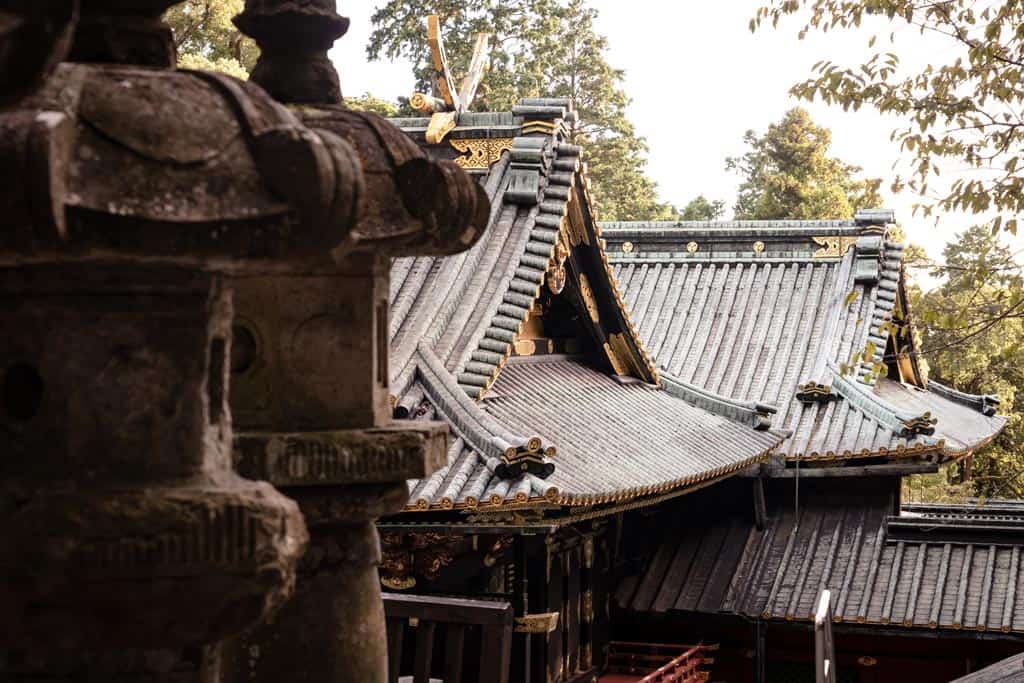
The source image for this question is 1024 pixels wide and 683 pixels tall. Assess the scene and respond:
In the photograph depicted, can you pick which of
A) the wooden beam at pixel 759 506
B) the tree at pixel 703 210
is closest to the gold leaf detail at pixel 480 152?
the wooden beam at pixel 759 506

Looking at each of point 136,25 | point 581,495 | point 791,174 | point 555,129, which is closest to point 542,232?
point 555,129

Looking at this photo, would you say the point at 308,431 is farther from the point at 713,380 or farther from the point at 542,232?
the point at 713,380

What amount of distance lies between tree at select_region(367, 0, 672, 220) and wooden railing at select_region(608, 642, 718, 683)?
23463mm

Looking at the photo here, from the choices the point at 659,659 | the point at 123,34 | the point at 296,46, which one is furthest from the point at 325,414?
the point at 659,659

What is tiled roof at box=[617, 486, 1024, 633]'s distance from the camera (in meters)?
13.9

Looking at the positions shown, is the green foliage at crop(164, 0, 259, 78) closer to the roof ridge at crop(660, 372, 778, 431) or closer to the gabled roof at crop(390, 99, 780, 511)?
the roof ridge at crop(660, 372, 778, 431)

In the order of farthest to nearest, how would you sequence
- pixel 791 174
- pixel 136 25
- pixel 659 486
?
pixel 791 174 → pixel 659 486 → pixel 136 25

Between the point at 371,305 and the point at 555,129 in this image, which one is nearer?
the point at 371,305

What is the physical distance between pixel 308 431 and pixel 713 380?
49.8ft

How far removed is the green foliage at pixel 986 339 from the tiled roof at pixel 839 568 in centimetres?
85

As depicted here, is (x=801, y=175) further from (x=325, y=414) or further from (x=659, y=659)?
(x=325, y=414)

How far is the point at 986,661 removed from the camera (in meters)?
13.9

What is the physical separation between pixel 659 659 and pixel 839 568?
263cm

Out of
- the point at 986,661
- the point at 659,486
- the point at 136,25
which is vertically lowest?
the point at 986,661
